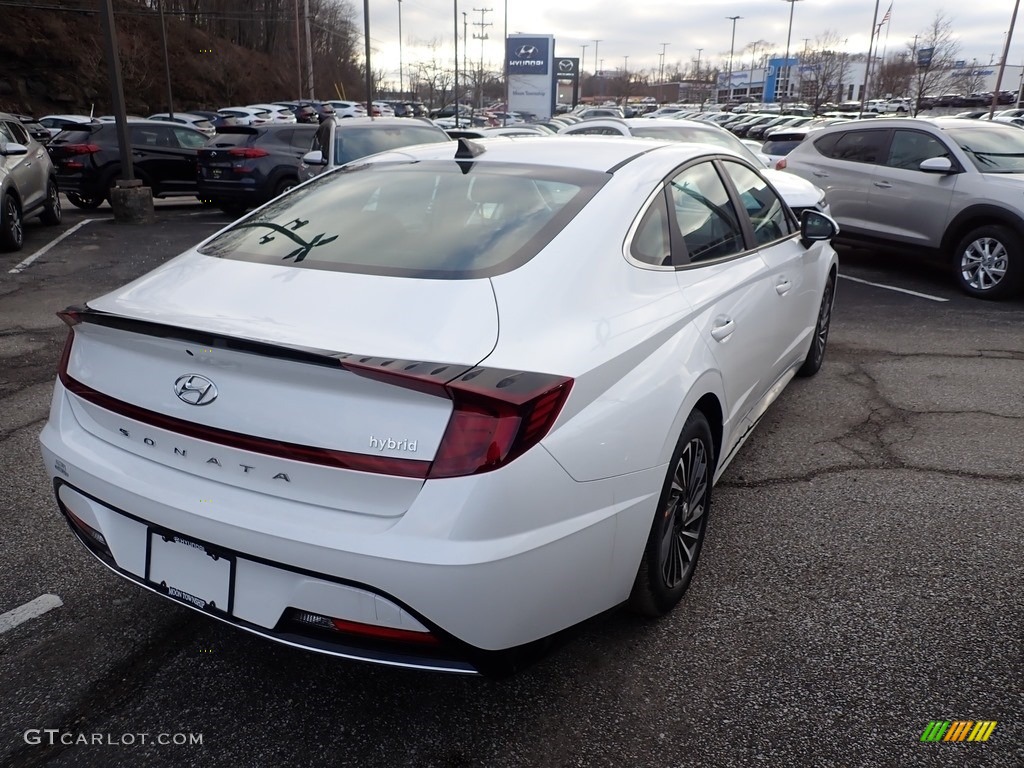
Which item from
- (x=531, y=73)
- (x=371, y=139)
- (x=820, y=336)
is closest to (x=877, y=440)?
(x=820, y=336)

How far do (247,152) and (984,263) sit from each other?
10741 mm

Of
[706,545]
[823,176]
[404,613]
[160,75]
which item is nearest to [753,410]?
[706,545]

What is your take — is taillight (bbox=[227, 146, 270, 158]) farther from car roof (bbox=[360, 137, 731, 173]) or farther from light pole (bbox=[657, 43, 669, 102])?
light pole (bbox=[657, 43, 669, 102])

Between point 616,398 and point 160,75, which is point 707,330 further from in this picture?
point 160,75

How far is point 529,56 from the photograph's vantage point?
219 feet

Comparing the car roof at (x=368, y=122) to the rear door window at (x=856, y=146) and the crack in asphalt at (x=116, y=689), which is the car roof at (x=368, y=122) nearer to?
the rear door window at (x=856, y=146)

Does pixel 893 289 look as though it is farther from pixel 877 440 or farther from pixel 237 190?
pixel 237 190

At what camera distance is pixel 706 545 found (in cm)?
341

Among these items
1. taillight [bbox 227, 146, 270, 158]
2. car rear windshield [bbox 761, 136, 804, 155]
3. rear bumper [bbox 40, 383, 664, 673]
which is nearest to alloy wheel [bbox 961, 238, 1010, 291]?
rear bumper [bbox 40, 383, 664, 673]

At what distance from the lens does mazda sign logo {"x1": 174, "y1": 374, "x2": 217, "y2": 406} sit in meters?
2.12

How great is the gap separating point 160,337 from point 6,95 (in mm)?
46860

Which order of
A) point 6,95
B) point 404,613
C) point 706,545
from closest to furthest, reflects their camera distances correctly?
point 404,613 → point 706,545 → point 6,95

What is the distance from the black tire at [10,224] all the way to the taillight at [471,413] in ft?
32.4

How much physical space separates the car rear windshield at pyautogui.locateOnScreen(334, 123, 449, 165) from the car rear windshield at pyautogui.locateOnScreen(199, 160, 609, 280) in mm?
6510
